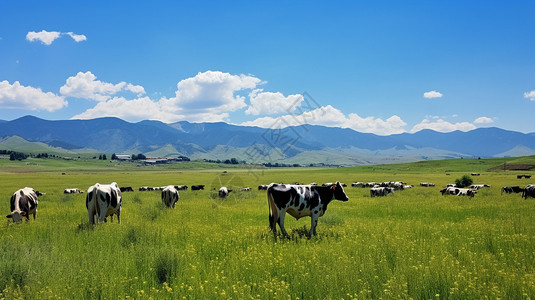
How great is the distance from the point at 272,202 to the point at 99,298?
23.5ft

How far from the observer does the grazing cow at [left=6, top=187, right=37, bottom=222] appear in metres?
14.2

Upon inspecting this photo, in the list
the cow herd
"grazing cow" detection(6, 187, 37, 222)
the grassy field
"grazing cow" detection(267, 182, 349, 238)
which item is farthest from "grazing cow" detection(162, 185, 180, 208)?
"grazing cow" detection(267, 182, 349, 238)

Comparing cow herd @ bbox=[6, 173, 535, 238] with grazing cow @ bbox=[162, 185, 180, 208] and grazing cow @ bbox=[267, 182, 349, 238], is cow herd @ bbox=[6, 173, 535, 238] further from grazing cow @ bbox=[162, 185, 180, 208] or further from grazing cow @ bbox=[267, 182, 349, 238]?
grazing cow @ bbox=[162, 185, 180, 208]

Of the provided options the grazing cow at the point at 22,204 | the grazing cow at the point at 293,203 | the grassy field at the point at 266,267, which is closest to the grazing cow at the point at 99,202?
the grassy field at the point at 266,267

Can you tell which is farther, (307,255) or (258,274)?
(307,255)

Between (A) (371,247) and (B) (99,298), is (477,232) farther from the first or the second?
(B) (99,298)

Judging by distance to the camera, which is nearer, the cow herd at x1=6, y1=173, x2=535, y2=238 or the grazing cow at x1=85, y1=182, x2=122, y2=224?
the cow herd at x1=6, y1=173, x2=535, y2=238

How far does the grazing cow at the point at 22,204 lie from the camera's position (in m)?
14.2

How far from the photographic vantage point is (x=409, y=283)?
673 centimetres

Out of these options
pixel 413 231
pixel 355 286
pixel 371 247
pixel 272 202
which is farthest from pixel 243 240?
pixel 413 231

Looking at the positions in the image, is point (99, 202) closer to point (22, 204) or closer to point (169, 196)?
point (22, 204)

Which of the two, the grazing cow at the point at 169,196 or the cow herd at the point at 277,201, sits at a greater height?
the cow herd at the point at 277,201

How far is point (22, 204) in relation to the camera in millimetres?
15344

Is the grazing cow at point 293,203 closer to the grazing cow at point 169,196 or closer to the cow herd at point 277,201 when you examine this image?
the cow herd at point 277,201
